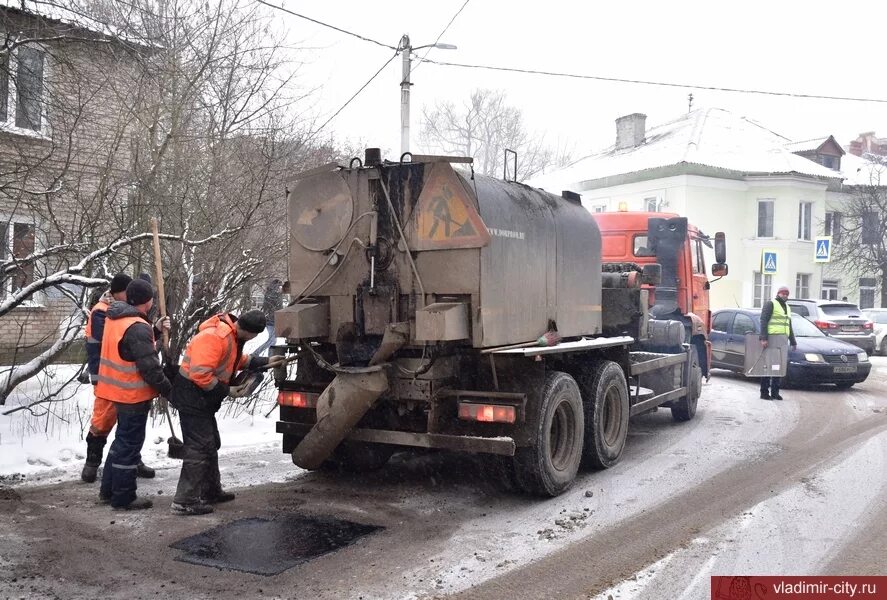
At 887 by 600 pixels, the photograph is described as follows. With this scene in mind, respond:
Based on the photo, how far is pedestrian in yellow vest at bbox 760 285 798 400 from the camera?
12.4 m

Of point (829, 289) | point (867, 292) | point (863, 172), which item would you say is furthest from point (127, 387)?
point (863, 172)

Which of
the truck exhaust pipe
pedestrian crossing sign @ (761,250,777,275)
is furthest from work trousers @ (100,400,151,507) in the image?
pedestrian crossing sign @ (761,250,777,275)

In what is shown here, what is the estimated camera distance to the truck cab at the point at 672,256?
1041 centimetres

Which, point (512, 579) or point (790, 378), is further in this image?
point (790, 378)

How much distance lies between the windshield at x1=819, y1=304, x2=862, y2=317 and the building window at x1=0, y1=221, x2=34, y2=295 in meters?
17.3

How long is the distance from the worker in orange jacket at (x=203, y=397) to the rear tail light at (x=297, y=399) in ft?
→ 2.21

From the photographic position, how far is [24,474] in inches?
260

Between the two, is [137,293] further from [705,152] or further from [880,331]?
[705,152]

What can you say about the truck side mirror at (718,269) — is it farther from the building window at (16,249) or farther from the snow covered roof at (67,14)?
the building window at (16,249)

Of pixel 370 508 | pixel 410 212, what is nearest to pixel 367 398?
pixel 370 508

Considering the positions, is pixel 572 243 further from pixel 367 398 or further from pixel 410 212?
pixel 367 398

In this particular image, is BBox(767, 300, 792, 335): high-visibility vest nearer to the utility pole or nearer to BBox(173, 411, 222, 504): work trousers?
the utility pole

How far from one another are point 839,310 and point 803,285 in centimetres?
1704

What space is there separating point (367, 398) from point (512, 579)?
1927 mm
